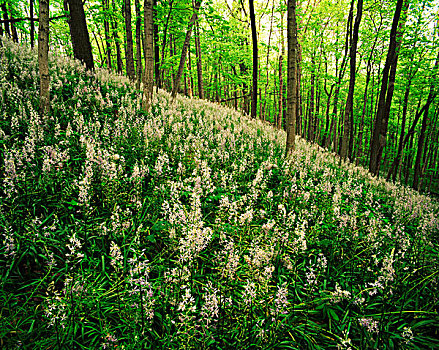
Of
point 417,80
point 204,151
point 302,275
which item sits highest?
point 417,80

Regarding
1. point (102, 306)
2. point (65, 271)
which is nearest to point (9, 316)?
point (65, 271)

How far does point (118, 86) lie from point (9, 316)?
31.4 ft

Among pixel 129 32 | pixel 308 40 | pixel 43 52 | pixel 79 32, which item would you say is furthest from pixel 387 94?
pixel 79 32

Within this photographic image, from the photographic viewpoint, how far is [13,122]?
4457 mm

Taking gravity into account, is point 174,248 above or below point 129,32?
below

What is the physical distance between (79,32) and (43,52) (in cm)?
519

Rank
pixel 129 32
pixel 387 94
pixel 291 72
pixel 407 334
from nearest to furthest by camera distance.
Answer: pixel 407 334 → pixel 291 72 → pixel 387 94 → pixel 129 32

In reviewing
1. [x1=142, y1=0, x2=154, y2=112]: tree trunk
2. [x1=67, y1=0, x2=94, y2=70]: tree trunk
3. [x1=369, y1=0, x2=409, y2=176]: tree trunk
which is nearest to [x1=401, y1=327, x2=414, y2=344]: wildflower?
[x1=142, y1=0, x2=154, y2=112]: tree trunk

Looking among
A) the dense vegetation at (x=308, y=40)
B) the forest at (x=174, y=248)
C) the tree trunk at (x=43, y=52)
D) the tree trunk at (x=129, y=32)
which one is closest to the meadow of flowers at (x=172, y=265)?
the forest at (x=174, y=248)

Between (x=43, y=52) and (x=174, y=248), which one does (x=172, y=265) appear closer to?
(x=174, y=248)

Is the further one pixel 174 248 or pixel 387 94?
pixel 387 94

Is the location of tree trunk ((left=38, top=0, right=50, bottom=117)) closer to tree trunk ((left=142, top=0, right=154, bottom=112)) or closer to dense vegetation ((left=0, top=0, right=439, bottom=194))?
dense vegetation ((left=0, top=0, right=439, bottom=194))

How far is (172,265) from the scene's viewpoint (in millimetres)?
3123

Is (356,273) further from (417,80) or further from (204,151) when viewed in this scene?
(417,80)
